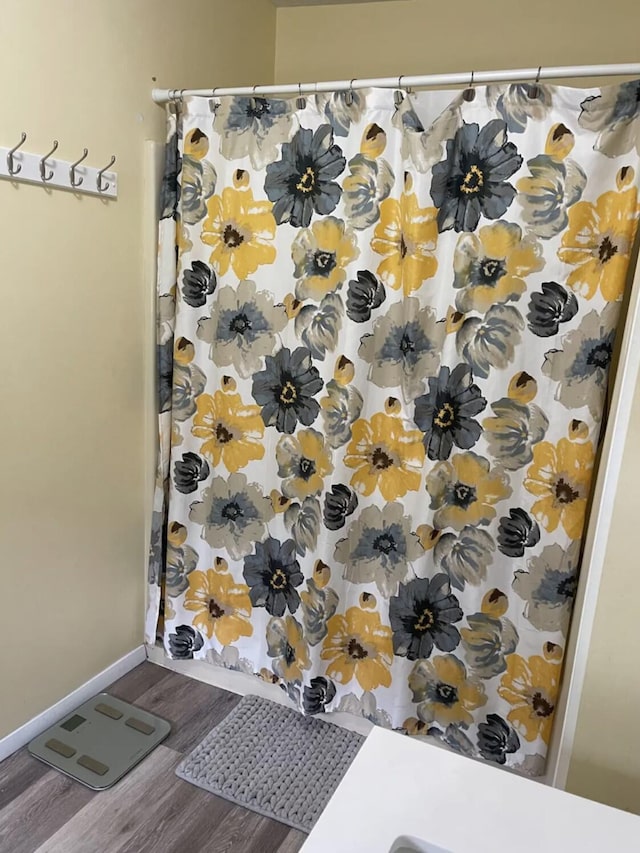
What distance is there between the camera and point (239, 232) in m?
1.90

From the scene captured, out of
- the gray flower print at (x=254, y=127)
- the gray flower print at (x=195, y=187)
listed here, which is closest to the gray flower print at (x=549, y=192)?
the gray flower print at (x=254, y=127)

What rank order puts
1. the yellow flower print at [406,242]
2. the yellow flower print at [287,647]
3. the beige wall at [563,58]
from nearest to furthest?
the beige wall at [563,58]
the yellow flower print at [406,242]
the yellow flower print at [287,647]

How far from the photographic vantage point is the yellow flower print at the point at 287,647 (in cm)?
201

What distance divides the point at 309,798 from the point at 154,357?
1.42 metres

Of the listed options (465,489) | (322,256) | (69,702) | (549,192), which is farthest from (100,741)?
(549,192)

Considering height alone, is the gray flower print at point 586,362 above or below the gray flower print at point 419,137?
below

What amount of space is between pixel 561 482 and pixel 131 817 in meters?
1.43

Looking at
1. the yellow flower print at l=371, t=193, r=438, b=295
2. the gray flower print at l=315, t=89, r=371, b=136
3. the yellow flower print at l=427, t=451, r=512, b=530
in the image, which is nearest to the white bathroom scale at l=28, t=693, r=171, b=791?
the yellow flower print at l=427, t=451, r=512, b=530

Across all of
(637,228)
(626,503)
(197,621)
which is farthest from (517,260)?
(197,621)

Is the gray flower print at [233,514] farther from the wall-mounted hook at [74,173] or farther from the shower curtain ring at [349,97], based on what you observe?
the shower curtain ring at [349,97]

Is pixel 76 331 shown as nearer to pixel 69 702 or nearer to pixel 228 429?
pixel 228 429

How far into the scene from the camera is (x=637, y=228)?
1.49 metres

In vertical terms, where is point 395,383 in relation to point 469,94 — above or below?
below

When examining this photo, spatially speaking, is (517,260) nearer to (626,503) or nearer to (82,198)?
(626,503)
